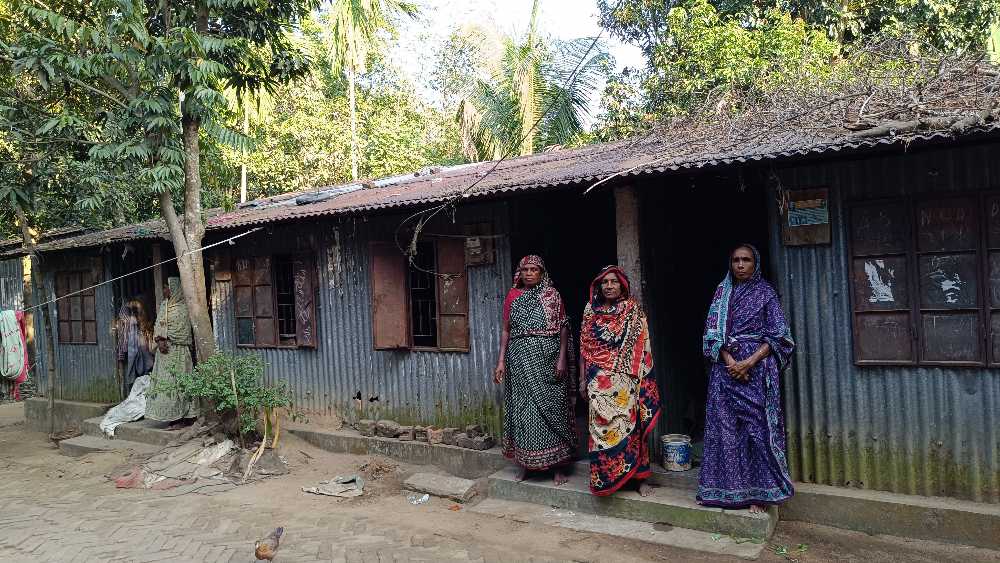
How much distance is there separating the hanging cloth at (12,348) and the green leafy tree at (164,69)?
15.3 ft

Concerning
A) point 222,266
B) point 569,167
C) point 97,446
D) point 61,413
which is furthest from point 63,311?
point 569,167

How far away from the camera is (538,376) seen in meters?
5.64

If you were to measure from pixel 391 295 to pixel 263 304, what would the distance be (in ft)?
7.55

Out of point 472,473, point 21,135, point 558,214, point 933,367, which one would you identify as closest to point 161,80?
point 21,135

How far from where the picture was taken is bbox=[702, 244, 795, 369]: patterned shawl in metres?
4.64

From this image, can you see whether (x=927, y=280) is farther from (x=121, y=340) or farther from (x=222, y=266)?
(x=121, y=340)

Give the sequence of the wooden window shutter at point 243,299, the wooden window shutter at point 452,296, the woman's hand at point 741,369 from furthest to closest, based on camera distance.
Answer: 1. the wooden window shutter at point 243,299
2. the wooden window shutter at point 452,296
3. the woman's hand at point 741,369

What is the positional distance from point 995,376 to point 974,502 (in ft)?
2.78

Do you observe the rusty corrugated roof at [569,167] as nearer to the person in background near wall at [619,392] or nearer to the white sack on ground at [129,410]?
the person in background near wall at [619,392]

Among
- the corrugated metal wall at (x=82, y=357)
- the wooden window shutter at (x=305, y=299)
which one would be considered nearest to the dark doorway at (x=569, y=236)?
the wooden window shutter at (x=305, y=299)

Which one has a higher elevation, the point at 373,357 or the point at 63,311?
the point at 63,311

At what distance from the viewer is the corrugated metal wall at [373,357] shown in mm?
6789

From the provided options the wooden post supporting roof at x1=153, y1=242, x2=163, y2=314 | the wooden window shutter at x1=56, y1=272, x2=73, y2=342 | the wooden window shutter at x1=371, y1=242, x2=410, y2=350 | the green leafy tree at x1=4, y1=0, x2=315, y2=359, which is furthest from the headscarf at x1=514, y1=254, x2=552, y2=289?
the wooden window shutter at x1=56, y1=272, x2=73, y2=342

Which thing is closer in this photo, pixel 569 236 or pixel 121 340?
pixel 569 236
